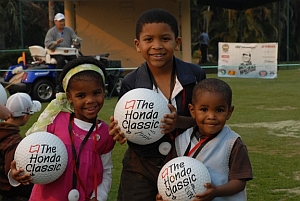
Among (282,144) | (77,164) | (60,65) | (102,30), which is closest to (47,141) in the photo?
(77,164)

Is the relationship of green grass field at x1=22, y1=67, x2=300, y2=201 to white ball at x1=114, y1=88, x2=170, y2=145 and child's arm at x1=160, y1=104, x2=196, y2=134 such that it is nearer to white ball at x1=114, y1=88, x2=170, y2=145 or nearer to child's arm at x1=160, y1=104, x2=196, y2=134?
child's arm at x1=160, y1=104, x2=196, y2=134

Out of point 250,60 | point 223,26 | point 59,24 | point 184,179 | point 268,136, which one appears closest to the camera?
point 184,179

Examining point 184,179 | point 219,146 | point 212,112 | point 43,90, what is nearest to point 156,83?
point 212,112

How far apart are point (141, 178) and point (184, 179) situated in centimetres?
57

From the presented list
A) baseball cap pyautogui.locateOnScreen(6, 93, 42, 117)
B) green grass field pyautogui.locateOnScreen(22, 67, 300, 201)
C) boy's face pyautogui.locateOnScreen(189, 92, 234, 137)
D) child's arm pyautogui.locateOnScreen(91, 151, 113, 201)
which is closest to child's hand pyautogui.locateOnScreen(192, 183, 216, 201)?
boy's face pyautogui.locateOnScreen(189, 92, 234, 137)

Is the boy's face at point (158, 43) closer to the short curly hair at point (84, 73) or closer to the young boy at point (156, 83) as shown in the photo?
the young boy at point (156, 83)

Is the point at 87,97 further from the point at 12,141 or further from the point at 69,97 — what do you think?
the point at 12,141

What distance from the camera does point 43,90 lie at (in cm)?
1206

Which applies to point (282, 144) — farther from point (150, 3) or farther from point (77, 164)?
point (150, 3)

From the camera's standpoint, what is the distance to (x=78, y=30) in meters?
20.2

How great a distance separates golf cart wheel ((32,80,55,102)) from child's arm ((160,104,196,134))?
9243 mm

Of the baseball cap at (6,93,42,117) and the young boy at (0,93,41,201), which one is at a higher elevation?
the baseball cap at (6,93,42,117)

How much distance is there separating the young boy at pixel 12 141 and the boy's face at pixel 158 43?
4.15 feet

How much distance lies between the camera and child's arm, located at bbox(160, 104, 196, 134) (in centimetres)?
285
